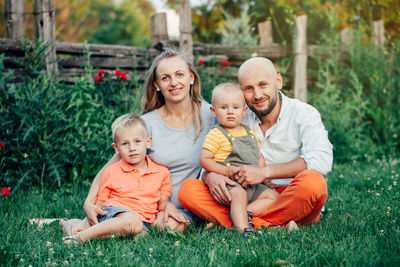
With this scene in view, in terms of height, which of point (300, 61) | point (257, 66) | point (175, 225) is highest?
point (300, 61)

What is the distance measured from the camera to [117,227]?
105 inches

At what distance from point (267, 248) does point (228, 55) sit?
4.47 metres

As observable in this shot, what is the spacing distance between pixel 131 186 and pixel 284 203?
1111 millimetres

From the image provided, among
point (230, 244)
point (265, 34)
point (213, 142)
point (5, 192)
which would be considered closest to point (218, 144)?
point (213, 142)

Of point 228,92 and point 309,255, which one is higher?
point 228,92

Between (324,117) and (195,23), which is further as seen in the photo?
(195,23)

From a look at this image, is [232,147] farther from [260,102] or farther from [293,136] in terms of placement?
[293,136]

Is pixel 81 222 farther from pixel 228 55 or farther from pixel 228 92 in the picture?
pixel 228 55

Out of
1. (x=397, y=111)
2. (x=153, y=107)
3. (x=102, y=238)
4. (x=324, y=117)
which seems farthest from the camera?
(x=397, y=111)

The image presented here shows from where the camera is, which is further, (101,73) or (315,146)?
(101,73)

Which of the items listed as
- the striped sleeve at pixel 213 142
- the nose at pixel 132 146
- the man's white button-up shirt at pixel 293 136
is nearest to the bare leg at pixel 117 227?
the nose at pixel 132 146

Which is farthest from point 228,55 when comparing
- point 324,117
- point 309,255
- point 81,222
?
point 309,255

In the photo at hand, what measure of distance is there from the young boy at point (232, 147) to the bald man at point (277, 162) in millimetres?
67

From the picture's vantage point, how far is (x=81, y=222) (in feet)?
9.51
